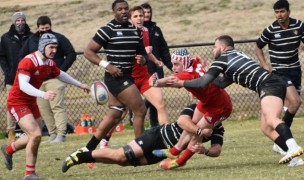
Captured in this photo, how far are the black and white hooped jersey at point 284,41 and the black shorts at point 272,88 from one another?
259 centimetres

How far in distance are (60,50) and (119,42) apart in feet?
15.6

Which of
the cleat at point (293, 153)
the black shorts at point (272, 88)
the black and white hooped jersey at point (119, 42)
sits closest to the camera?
the cleat at point (293, 153)

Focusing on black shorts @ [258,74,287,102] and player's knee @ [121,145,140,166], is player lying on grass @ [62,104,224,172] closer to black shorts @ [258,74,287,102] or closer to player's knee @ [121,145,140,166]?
player's knee @ [121,145,140,166]

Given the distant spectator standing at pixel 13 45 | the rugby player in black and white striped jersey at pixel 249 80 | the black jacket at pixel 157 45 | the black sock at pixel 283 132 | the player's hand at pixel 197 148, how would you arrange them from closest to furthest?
the black sock at pixel 283 132 → the rugby player in black and white striped jersey at pixel 249 80 → the player's hand at pixel 197 148 → the black jacket at pixel 157 45 → the distant spectator standing at pixel 13 45

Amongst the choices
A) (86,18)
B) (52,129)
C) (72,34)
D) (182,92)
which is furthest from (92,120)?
(86,18)

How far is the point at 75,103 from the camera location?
23.6m

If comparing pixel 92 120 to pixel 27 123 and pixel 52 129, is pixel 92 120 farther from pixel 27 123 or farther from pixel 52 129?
pixel 27 123

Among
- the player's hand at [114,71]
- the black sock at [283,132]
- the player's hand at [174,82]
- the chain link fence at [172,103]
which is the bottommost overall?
the chain link fence at [172,103]

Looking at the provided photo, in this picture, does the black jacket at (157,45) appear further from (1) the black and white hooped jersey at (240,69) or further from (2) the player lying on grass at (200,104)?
(1) the black and white hooped jersey at (240,69)

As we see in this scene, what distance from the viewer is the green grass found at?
1218 cm

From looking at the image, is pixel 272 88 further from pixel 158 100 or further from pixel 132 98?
pixel 158 100

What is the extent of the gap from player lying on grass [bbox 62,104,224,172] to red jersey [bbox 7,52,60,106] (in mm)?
938

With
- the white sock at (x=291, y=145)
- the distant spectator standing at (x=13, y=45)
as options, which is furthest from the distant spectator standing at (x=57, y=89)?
the white sock at (x=291, y=145)

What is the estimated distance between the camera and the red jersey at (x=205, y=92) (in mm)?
12805
